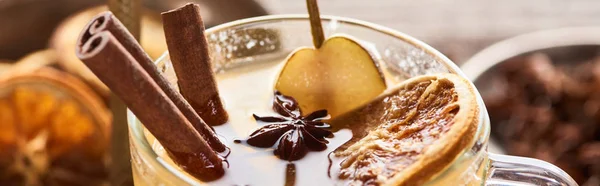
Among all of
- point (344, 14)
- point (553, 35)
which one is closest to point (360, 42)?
point (553, 35)

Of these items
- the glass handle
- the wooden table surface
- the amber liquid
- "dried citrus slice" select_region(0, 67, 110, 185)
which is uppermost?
the amber liquid

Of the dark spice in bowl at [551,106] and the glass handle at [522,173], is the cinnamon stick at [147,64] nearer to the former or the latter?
the glass handle at [522,173]

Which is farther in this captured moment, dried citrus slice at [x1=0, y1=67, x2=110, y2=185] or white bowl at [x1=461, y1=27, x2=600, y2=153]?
white bowl at [x1=461, y1=27, x2=600, y2=153]

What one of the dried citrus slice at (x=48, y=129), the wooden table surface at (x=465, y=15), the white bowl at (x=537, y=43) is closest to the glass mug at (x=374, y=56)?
the dried citrus slice at (x=48, y=129)

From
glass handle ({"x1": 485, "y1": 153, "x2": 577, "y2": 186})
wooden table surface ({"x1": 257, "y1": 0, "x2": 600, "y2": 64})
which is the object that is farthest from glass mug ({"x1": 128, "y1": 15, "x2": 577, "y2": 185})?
wooden table surface ({"x1": 257, "y1": 0, "x2": 600, "y2": 64})

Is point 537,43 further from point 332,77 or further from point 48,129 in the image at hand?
point 48,129

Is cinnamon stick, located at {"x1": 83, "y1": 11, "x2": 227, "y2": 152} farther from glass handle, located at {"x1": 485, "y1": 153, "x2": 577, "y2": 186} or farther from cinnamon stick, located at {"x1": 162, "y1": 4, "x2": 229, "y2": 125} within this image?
glass handle, located at {"x1": 485, "y1": 153, "x2": 577, "y2": 186}

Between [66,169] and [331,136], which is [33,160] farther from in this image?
[331,136]

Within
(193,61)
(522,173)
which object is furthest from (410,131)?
(193,61)

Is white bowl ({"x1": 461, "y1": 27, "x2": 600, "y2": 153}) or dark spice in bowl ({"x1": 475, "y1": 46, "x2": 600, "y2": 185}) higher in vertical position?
white bowl ({"x1": 461, "y1": 27, "x2": 600, "y2": 153})
